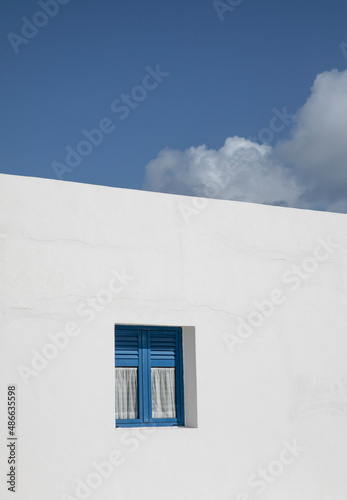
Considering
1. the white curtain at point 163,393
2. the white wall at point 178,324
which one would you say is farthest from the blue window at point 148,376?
the white wall at point 178,324

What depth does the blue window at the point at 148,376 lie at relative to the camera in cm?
779

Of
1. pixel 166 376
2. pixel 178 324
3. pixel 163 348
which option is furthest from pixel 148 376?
pixel 178 324

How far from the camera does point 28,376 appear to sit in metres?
6.97

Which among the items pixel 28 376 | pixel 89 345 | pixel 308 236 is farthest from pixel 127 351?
pixel 308 236

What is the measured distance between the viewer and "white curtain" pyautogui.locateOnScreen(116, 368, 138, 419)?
7738mm

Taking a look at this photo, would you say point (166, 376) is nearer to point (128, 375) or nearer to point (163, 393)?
point (163, 393)

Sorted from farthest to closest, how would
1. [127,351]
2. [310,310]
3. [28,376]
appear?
[310,310]
[127,351]
[28,376]

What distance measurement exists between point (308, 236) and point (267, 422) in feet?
7.50

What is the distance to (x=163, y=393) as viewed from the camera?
26.2 ft

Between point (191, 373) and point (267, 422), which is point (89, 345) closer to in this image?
point (191, 373)

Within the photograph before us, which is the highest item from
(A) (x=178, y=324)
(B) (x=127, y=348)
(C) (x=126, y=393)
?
(A) (x=178, y=324)

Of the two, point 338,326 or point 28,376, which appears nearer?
point 28,376

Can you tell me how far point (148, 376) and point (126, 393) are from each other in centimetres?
31

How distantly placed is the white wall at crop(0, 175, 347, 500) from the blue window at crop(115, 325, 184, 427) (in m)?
0.33
